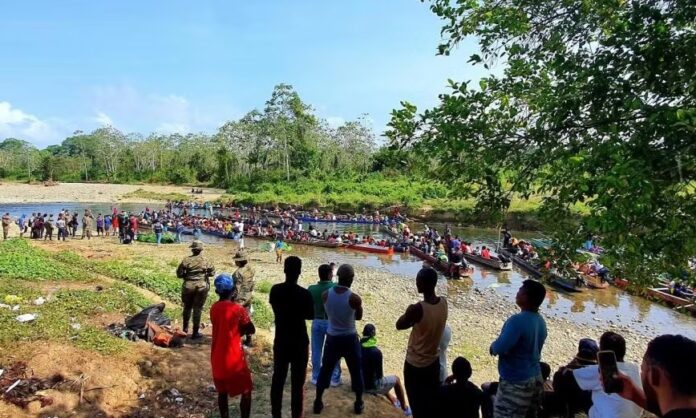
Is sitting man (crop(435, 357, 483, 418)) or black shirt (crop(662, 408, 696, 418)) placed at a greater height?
black shirt (crop(662, 408, 696, 418))

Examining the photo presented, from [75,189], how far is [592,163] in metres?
84.1

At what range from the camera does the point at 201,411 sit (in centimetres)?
640

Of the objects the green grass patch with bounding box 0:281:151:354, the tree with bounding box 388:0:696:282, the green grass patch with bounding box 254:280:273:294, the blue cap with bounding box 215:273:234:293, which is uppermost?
the tree with bounding box 388:0:696:282

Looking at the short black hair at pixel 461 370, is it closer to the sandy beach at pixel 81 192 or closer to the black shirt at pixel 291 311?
the black shirt at pixel 291 311

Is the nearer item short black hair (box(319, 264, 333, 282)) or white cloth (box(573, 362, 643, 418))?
white cloth (box(573, 362, 643, 418))

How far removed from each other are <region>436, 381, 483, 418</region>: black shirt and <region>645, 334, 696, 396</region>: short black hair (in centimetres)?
221

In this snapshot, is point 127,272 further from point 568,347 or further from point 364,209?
Answer: point 364,209

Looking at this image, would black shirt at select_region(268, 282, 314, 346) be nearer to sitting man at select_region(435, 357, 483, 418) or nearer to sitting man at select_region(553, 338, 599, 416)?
sitting man at select_region(435, 357, 483, 418)

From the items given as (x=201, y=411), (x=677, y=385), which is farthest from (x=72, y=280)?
(x=677, y=385)

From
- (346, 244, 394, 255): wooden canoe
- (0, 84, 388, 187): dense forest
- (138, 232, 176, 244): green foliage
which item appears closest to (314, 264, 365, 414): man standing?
(346, 244, 394, 255): wooden canoe

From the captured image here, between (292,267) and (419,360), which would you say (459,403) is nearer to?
(419,360)

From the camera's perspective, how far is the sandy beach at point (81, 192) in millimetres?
66625

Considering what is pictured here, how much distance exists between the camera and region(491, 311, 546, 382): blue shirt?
4.39 meters

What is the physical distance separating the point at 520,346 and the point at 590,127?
2.26m
